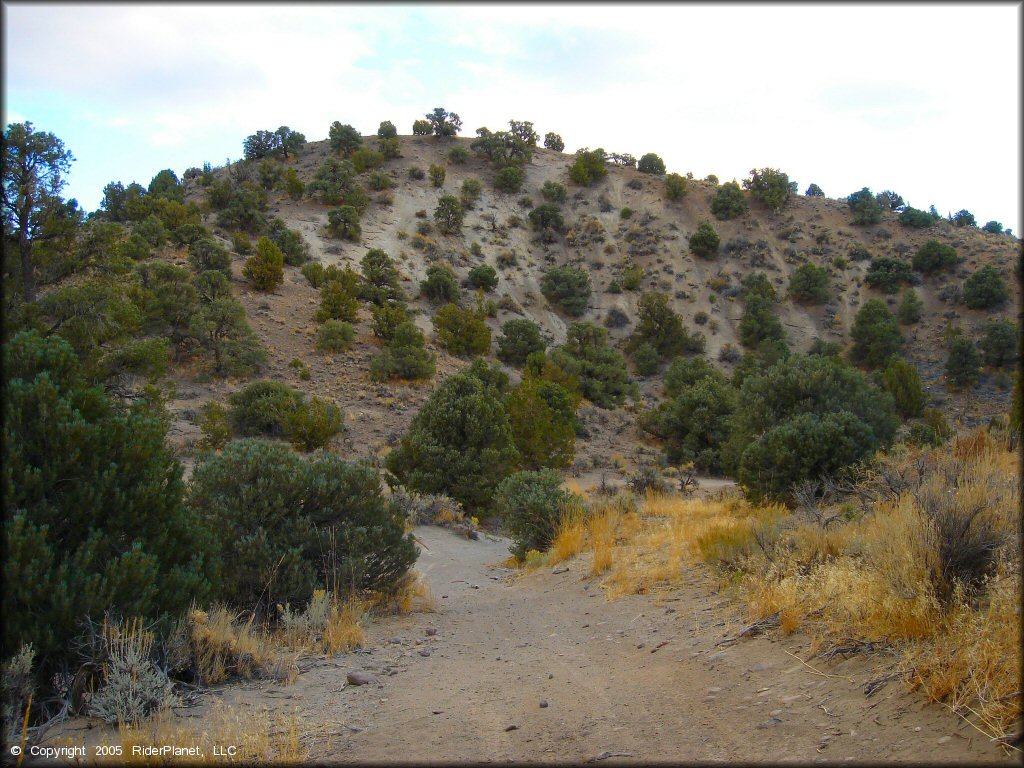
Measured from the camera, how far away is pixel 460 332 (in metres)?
39.3

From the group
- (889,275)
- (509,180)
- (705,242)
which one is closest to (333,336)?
(509,180)

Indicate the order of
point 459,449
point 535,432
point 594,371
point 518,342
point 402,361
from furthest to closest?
point 518,342 < point 594,371 < point 402,361 < point 535,432 < point 459,449

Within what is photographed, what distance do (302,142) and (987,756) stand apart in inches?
2844

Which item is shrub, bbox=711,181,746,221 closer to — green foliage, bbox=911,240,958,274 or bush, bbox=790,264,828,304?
bush, bbox=790,264,828,304

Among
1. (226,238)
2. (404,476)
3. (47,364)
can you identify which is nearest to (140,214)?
(226,238)

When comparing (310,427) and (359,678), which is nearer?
(359,678)

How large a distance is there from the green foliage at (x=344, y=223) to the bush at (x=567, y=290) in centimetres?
1517

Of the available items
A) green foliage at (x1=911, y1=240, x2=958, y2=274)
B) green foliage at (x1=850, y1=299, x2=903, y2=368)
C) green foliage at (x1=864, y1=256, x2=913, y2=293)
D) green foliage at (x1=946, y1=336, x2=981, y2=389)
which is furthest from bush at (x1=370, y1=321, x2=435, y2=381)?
green foliage at (x1=911, y1=240, x2=958, y2=274)

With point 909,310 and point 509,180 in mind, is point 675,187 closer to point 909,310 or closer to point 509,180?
point 509,180

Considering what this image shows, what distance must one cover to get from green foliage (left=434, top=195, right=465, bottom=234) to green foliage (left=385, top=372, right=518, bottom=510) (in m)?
37.3

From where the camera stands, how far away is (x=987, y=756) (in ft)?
9.66

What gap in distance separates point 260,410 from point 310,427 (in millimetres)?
2207

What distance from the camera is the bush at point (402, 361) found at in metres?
32.5

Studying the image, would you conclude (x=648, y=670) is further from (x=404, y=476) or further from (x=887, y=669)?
(x=404, y=476)
